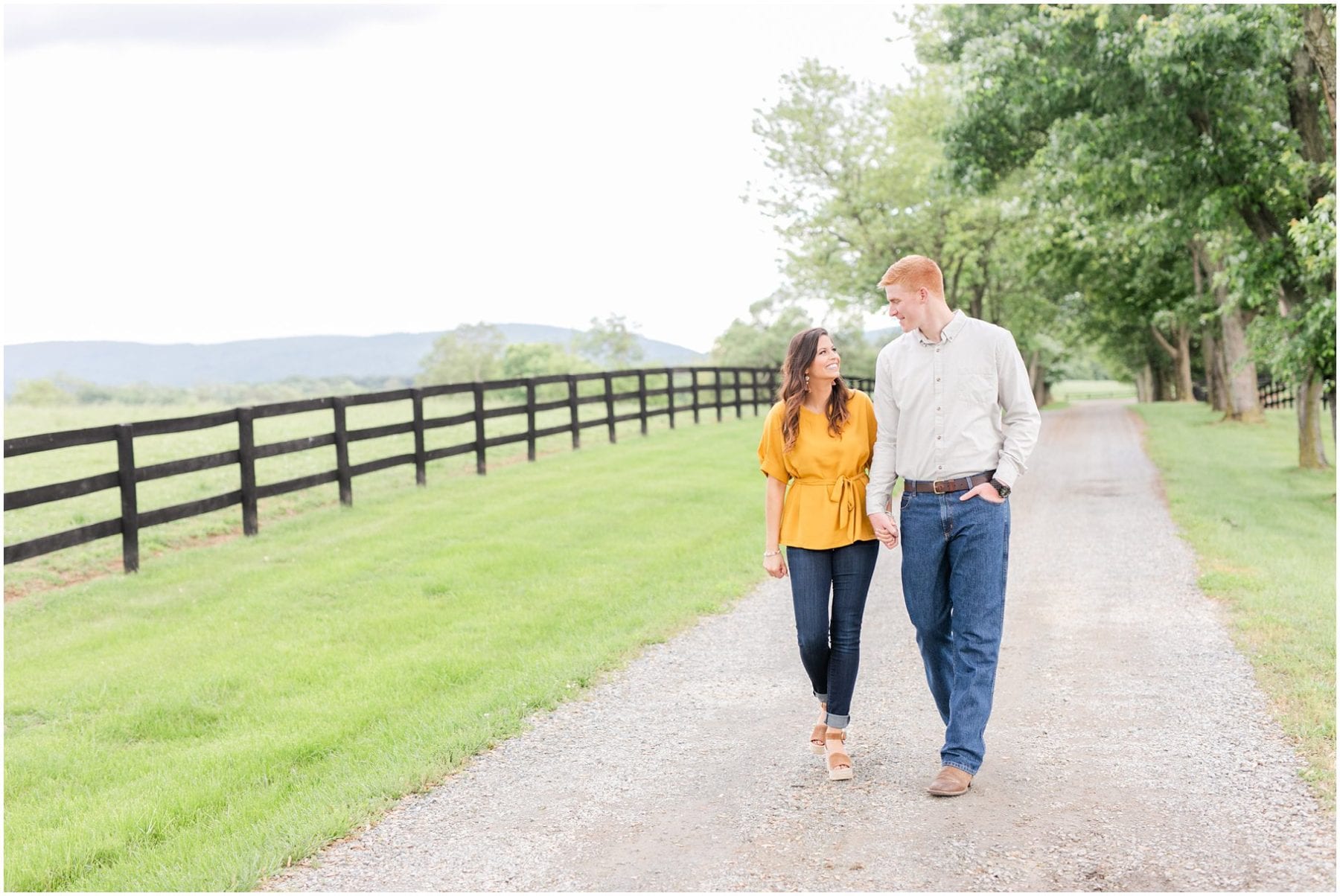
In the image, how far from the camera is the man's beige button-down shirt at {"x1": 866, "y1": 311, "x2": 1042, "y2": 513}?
4.23 m

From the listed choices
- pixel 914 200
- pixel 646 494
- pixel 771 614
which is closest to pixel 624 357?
pixel 914 200

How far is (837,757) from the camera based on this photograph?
14.6 ft

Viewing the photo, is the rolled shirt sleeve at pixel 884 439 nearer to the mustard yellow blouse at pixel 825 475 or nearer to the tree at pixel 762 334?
the mustard yellow blouse at pixel 825 475

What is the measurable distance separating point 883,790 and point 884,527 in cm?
98

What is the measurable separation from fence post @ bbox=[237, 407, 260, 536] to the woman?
775cm

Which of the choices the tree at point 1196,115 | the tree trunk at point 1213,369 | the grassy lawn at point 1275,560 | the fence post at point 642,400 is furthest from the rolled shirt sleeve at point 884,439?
the tree trunk at point 1213,369

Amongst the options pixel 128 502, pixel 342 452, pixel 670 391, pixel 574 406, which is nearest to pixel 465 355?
pixel 670 391

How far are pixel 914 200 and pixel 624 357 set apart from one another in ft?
159

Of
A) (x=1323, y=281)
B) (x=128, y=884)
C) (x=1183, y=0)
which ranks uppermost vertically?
(x=1183, y=0)

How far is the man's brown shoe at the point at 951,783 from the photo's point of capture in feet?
13.6

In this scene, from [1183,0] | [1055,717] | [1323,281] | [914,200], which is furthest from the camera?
[914,200]

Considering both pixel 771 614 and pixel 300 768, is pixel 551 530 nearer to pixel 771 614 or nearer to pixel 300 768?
pixel 771 614

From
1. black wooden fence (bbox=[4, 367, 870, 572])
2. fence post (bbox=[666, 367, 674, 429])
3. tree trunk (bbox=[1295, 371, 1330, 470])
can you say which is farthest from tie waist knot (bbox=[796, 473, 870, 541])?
fence post (bbox=[666, 367, 674, 429])

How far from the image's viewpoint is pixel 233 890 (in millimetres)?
3670
